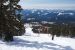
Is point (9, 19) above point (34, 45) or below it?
above

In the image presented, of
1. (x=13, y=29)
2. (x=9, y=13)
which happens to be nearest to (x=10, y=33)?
(x=13, y=29)

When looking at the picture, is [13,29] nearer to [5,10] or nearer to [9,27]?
[9,27]

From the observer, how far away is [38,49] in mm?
16828

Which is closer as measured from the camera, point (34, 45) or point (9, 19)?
point (34, 45)

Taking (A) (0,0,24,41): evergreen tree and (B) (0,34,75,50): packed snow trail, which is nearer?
(B) (0,34,75,50): packed snow trail

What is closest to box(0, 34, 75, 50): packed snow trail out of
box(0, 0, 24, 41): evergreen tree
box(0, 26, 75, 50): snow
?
box(0, 26, 75, 50): snow

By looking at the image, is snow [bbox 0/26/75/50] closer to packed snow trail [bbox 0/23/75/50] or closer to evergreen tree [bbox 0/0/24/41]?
packed snow trail [bbox 0/23/75/50]

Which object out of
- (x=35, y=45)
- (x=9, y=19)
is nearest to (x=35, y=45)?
(x=35, y=45)

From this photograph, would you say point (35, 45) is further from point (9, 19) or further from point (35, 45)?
point (9, 19)

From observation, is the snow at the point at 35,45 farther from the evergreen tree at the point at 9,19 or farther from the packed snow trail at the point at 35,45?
the evergreen tree at the point at 9,19

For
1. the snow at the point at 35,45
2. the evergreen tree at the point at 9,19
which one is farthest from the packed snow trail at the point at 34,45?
the evergreen tree at the point at 9,19

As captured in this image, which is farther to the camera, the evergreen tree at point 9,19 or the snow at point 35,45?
the evergreen tree at point 9,19

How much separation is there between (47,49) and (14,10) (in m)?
5.93

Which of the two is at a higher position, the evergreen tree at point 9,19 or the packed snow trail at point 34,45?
the evergreen tree at point 9,19
